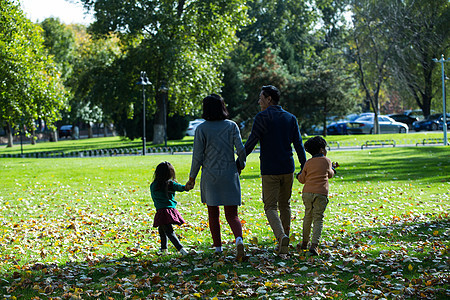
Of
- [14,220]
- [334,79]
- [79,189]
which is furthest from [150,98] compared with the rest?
[14,220]

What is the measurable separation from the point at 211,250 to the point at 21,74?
2252 centimetres

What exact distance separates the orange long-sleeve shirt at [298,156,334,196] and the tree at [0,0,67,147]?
2283 cm

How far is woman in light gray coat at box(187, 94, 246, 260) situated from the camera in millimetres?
6297

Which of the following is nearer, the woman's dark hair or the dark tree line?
the woman's dark hair

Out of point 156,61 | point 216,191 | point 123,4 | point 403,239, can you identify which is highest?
point 123,4

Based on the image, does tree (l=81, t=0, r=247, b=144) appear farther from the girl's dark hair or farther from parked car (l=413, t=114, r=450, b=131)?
the girl's dark hair

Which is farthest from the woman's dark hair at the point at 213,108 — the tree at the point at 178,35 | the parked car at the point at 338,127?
the parked car at the point at 338,127

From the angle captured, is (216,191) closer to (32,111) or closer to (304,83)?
(32,111)

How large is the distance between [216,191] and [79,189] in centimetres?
931

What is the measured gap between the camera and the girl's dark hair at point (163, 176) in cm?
668

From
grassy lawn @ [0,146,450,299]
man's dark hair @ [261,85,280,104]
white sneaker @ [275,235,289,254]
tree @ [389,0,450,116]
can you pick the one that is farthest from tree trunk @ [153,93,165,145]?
white sneaker @ [275,235,289,254]

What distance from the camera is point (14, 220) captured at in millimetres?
9797

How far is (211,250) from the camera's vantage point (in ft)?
23.1

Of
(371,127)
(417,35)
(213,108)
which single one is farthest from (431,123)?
(213,108)
